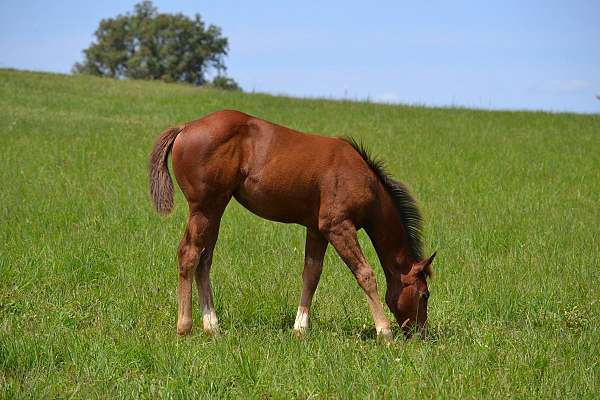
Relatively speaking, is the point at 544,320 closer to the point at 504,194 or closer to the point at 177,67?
the point at 504,194

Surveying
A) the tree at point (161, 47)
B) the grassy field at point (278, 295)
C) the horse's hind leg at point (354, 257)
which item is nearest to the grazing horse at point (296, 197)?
the horse's hind leg at point (354, 257)

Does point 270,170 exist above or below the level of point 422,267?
above

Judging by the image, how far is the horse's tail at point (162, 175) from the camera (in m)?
6.80

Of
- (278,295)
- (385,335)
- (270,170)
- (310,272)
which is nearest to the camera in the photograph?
(385,335)

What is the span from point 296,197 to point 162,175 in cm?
123

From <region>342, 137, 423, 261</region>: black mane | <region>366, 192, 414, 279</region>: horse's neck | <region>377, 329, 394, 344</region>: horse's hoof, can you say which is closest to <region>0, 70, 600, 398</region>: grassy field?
<region>377, 329, 394, 344</region>: horse's hoof

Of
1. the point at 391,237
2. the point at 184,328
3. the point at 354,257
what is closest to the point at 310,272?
the point at 354,257

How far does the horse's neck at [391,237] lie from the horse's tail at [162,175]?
181cm

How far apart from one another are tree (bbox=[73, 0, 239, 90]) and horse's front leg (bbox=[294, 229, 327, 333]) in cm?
5686

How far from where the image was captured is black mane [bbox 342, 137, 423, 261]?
6844 mm

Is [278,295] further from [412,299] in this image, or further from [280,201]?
[412,299]

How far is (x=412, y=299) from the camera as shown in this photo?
665cm

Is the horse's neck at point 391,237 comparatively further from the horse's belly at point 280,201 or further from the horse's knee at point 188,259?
the horse's knee at point 188,259

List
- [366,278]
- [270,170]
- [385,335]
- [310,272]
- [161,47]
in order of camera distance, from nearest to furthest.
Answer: [385,335] < [366,278] < [270,170] < [310,272] < [161,47]
